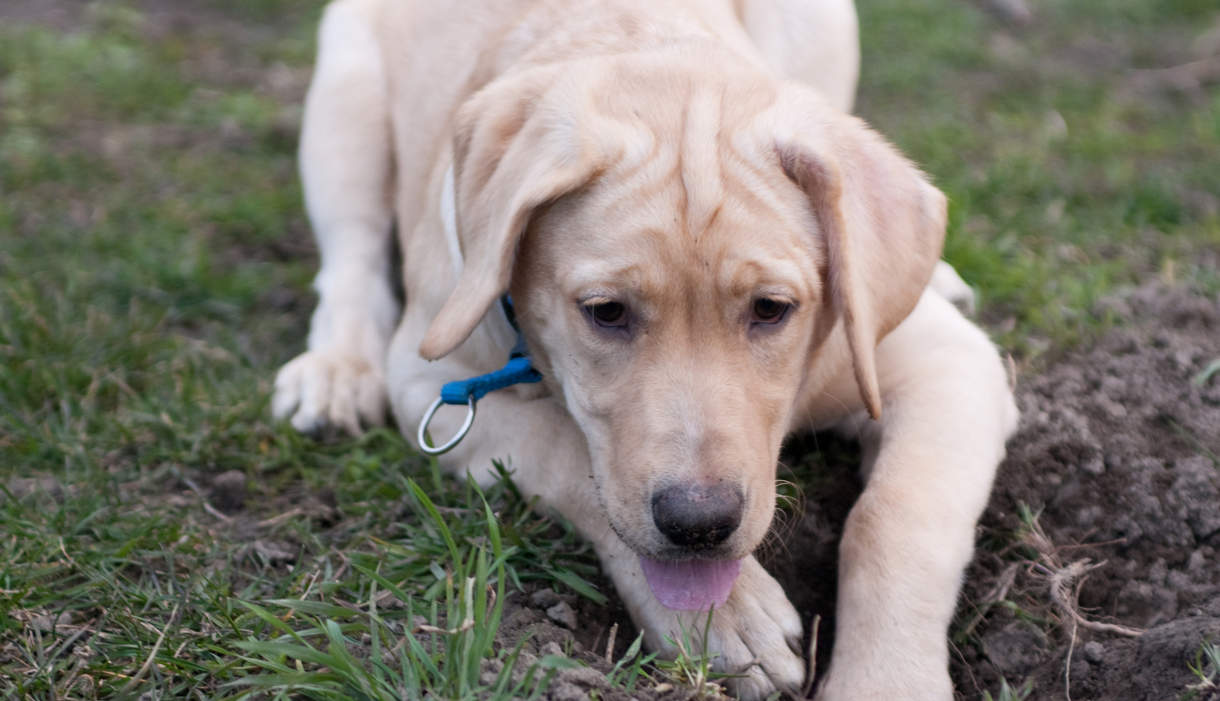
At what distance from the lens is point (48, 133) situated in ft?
19.7

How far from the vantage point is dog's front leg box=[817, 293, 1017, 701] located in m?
2.46

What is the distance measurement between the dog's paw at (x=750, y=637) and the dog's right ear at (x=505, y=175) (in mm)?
769

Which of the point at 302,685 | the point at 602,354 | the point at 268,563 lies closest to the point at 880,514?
the point at 602,354

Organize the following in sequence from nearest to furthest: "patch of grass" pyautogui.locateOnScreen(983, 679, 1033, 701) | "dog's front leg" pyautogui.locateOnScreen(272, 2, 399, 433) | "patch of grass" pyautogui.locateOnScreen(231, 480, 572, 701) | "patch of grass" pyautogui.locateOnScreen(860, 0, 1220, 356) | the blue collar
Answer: "patch of grass" pyautogui.locateOnScreen(231, 480, 572, 701) < "patch of grass" pyautogui.locateOnScreen(983, 679, 1033, 701) < the blue collar < "dog's front leg" pyautogui.locateOnScreen(272, 2, 399, 433) < "patch of grass" pyautogui.locateOnScreen(860, 0, 1220, 356)

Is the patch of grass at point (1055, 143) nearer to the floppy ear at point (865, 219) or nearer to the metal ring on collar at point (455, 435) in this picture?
the floppy ear at point (865, 219)

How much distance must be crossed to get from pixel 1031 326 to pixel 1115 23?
4.64 metres

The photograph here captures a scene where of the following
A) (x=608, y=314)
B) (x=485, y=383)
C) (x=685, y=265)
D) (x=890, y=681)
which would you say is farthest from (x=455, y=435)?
(x=890, y=681)

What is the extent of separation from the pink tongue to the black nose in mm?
188

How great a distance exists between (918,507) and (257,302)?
2.89 meters

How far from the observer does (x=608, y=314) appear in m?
2.56

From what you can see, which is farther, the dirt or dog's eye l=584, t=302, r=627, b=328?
dog's eye l=584, t=302, r=627, b=328

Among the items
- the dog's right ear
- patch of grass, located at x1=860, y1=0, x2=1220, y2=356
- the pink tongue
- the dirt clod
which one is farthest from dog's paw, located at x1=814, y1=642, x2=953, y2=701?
the dirt clod

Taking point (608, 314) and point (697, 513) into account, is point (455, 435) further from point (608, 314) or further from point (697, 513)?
point (697, 513)

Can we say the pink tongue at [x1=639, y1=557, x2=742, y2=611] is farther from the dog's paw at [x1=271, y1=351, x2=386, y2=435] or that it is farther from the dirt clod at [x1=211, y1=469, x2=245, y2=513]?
the dog's paw at [x1=271, y1=351, x2=386, y2=435]
